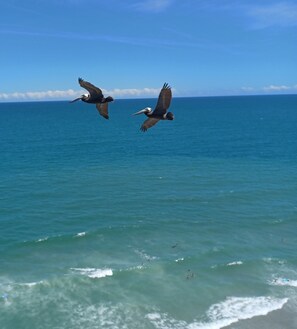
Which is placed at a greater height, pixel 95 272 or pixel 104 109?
pixel 104 109

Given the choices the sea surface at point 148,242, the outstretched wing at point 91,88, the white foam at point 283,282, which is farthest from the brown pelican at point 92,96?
the white foam at point 283,282

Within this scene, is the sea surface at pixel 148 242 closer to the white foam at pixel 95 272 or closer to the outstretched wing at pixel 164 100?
the white foam at pixel 95 272

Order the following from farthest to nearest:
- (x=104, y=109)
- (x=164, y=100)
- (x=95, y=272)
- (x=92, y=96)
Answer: (x=95, y=272), (x=104, y=109), (x=92, y=96), (x=164, y=100)

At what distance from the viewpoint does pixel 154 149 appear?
111188mm

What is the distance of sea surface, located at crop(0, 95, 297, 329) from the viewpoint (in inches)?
1533

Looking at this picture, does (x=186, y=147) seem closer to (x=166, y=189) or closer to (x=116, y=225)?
(x=166, y=189)

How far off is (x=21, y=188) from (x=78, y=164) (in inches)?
805

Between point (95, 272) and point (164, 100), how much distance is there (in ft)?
109

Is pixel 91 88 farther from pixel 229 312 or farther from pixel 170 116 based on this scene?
pixel 229 312

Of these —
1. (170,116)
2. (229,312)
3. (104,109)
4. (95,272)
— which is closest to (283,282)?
(229,312)

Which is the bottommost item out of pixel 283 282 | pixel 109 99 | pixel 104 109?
pixel 283 282

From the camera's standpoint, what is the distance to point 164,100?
50.6ft

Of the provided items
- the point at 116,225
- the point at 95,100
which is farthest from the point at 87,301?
Result: the point at 95,100

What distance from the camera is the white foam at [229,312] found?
3709 centimetres
